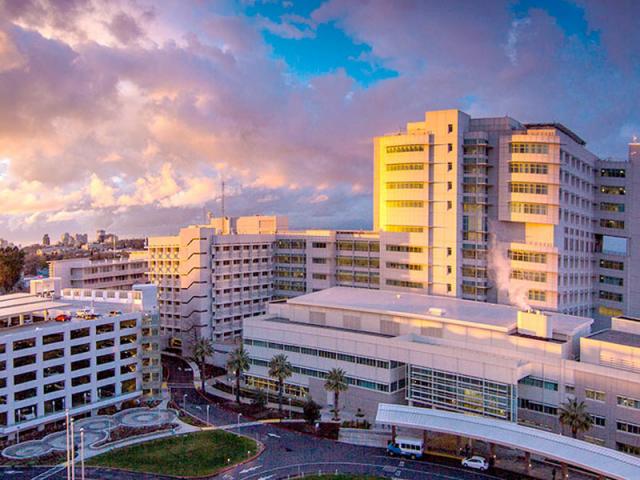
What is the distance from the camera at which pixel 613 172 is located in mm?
120938

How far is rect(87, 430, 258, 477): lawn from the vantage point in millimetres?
63562

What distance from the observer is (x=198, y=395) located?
296ft

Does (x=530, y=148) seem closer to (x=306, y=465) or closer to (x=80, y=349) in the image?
(x=306, y=465)

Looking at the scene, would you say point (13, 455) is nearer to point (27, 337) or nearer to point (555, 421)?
point (27, 337)

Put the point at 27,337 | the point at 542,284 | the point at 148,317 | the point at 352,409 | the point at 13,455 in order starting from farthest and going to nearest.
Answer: the point at 542,284, the point at 148,317, the point at 352,409, the point at 27,337, the point at 13,455

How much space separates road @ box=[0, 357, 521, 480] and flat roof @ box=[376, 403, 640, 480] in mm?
4369

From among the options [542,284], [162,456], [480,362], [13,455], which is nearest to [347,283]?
[542,284]

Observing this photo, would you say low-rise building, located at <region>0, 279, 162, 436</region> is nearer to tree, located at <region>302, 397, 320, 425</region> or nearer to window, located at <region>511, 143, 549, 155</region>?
tree, located at <region>302, 397, 320, 425</region>

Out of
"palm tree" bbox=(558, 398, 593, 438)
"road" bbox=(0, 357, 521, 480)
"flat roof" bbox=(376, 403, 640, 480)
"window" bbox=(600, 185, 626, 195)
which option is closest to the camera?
"flat roof" bbox=(376, 403, 640, 480)

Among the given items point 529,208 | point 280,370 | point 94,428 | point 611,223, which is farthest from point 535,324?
point 94,428

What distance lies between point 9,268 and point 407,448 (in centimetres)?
12552

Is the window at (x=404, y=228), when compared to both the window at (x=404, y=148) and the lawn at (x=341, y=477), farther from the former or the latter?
the lawn at (x=341, y=477)

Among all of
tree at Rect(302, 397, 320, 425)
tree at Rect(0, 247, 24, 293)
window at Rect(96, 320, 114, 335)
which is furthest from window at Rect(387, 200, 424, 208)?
tree at Rect(0, 247, 24, 293)

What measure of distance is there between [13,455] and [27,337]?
14.9 metres
